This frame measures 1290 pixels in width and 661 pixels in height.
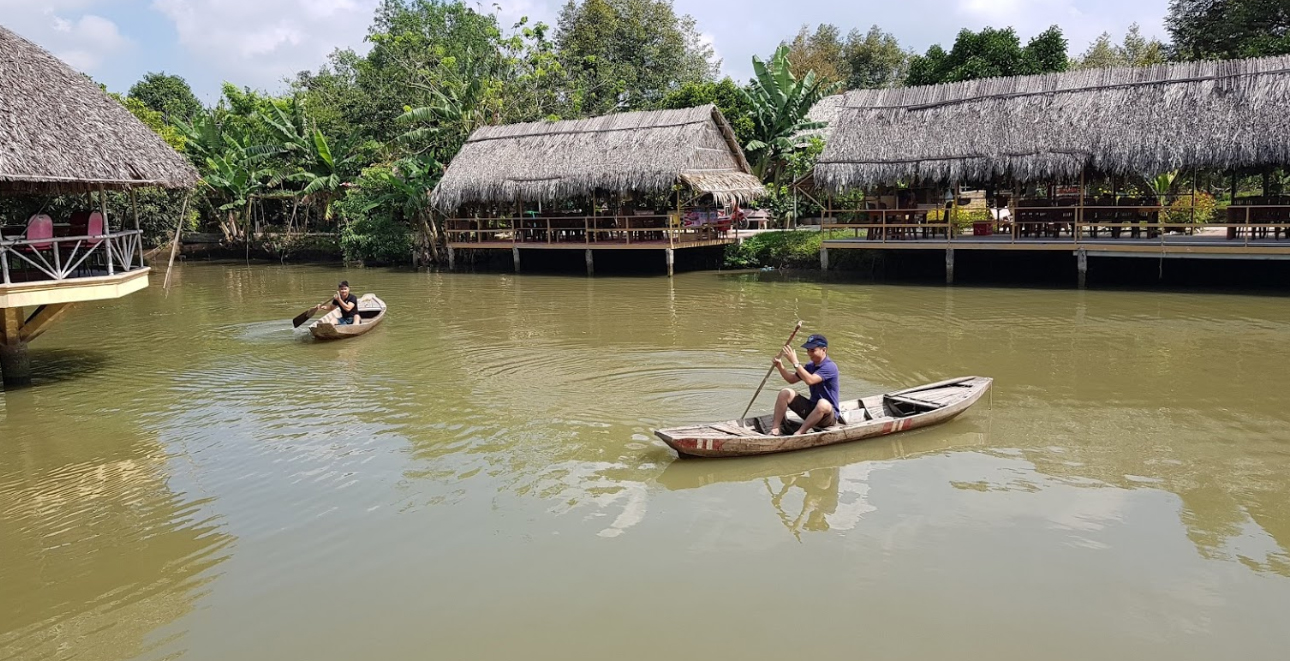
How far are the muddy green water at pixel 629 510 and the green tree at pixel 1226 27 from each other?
18233 mm

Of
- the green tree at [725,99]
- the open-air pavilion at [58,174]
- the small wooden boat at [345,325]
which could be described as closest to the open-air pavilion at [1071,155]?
the green tree at [725,99]

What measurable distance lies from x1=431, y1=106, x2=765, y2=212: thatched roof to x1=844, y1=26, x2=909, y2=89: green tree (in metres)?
21.1

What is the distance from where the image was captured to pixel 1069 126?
17734 mm

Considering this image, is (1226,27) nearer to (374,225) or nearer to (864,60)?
(864,60)

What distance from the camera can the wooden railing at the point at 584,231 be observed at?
2277cm

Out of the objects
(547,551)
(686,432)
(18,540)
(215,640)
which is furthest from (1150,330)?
(18,540)

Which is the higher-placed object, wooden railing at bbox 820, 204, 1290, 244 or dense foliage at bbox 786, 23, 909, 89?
dense foliage at bbox 786, 23, 909, 89

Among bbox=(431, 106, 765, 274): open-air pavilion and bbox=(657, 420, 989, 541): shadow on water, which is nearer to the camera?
bbox=(657, 420, 989, 541): shadow on water

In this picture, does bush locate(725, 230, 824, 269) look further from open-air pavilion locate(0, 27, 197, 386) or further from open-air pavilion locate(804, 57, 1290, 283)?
open-air pavilion locate(0, 27, 197, 386)

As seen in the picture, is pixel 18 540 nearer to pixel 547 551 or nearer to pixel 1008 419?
pixel 547 551

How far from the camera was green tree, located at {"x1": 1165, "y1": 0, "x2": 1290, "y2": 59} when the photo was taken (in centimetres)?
2592

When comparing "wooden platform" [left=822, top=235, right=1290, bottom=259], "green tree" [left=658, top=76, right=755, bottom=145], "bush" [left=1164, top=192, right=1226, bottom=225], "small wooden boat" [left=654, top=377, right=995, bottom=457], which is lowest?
"small wooden boat" [left=654, top=377, right=995, bottom=457]

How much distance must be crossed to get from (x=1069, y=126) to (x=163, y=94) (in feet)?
149

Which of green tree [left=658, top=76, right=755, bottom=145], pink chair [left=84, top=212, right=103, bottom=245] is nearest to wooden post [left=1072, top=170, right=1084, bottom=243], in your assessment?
green tree [left=658, top=76, right=755, bottom=145]
